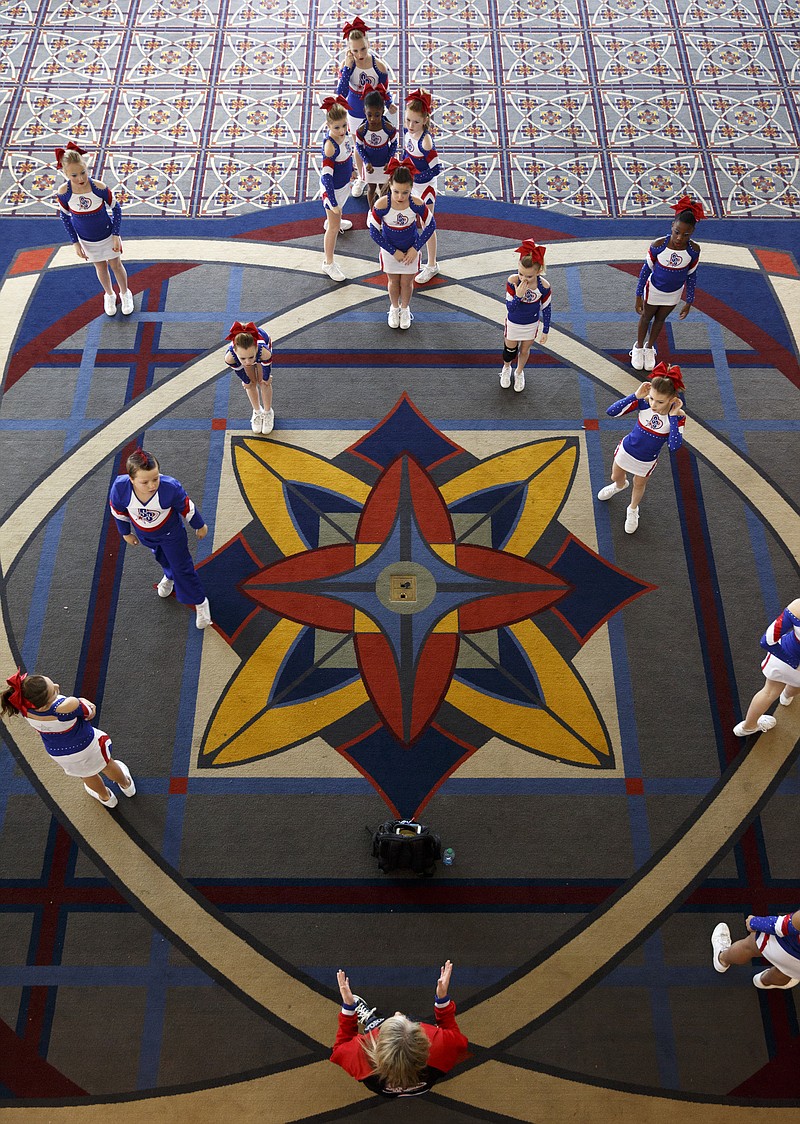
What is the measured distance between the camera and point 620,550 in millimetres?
5777

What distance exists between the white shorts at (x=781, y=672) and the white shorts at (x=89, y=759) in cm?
334

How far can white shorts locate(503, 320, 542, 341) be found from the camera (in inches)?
235

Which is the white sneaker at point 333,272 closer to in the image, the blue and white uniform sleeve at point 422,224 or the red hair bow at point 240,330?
the blue and white uniform sleeve at point 422,224

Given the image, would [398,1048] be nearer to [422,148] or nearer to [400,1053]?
[400,1053]

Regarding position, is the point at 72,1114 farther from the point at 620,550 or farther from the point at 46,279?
the point at 46,279

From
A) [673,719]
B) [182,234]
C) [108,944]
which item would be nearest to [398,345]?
[182,234]

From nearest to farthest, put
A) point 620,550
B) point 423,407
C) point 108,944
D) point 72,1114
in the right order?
point 72,1114, point 108,944, point 620,550, point 423,407

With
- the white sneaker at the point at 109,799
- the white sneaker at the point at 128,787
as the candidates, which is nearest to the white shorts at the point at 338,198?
the white sneaker at the point at 128,787

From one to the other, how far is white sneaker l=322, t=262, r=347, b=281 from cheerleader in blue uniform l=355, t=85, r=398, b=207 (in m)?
0.72

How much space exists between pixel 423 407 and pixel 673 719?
267 cm

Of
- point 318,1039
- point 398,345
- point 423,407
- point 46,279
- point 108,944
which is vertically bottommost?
point 318,1039

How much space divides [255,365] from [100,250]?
1.54 meters

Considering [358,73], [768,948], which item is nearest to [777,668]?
[768,948]

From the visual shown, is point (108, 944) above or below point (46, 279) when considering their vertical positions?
below
